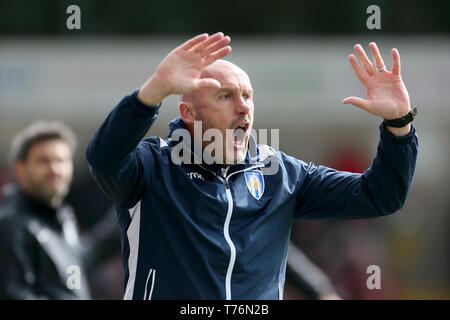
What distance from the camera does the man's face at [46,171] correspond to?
6.16 metres

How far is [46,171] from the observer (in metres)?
6.28

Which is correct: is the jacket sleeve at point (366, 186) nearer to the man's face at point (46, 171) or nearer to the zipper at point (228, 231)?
the zipper at point (228, 231)

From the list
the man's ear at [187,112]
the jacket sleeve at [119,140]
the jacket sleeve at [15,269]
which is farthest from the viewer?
the jacket sleeve at [15,269]

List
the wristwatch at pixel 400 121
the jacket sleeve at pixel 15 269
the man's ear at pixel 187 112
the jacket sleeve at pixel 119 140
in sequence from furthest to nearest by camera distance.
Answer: the jacket sleeve at pixel 15 269
the man's ear at pixel 187 112
the wristwatch at pixel 400 121
the jacket sleeve at pixel 119 140

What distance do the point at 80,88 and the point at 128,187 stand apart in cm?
1165

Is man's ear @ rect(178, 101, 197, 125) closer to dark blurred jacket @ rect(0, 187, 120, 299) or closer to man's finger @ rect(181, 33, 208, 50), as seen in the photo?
man's finger @ rect(181, 33, 208, 50)

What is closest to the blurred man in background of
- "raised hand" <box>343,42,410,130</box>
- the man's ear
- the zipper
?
the man's ear

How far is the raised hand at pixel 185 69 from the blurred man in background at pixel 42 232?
9.24 feet

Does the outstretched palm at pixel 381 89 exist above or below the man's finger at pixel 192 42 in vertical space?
below

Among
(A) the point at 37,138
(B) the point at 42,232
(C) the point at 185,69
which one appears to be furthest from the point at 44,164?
(C) the point at 185,69

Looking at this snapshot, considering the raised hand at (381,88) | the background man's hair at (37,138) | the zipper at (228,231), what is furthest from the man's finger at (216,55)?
the background man's hair at (37,138)

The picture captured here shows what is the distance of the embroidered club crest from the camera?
12.4 feet

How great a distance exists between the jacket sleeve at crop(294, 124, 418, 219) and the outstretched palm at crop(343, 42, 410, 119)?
0.10 m

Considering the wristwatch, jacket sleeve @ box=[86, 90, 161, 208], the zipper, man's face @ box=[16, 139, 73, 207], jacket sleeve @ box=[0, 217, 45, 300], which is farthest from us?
man's face @ box=[16, 139, 73, 207]
